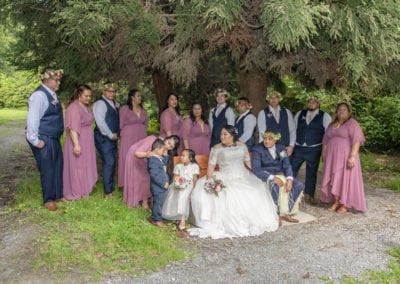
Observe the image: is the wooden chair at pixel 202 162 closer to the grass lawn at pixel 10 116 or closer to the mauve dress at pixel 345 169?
the mauve dress at pixel 345 169

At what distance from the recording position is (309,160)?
6.76 meters

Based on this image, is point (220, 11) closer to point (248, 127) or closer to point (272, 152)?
point (272, 152)

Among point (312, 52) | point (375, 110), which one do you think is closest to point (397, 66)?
point (312, 52)

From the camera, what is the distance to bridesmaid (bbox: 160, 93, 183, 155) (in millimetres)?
6840

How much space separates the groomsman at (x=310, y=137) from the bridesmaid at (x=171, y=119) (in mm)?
1868

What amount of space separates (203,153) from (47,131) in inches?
94.3

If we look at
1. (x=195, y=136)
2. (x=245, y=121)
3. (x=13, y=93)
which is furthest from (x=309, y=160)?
(x=13, y=93)

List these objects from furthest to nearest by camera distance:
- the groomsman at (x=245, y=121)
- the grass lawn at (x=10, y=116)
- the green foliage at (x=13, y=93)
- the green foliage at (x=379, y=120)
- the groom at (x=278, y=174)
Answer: the green foliage at (x=13, y=93)
the grass lawn at (x=10, y=116)
the green foliage at (x=379, y=120)
the groomsman at (x=245, y=121)
the groom at (x=278, y=174)

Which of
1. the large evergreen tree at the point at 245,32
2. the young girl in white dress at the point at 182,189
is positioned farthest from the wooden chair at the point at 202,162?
the large evergreen tree at the point at 245,32

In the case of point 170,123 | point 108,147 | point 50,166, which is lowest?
point 50,166

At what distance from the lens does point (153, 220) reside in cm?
554

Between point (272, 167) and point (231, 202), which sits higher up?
point (272, 167)

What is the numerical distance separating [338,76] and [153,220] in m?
3.15

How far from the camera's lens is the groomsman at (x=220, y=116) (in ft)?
22.2
